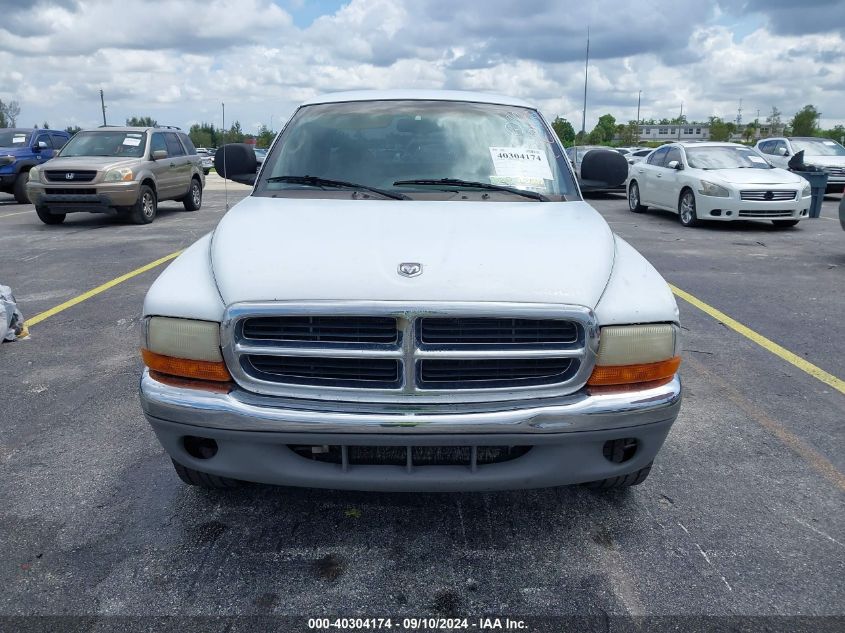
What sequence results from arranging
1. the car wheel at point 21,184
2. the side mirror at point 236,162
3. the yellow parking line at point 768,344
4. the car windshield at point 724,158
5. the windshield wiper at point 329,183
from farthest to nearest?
the car wheel at point 21,184, the car windshield at point 724,158, the yellow parking line at point 768,344, the side mirror at point 236,162, the windshield wiper at point 329,183

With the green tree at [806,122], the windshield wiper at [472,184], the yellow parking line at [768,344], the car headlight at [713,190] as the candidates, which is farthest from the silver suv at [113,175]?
the green tree at [806,122]

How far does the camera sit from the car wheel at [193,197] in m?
16.5

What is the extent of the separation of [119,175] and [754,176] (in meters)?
10.9

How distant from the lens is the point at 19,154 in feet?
58.5

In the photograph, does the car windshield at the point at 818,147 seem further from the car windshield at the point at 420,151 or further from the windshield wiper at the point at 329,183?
the windshield wiper at the point at 329,183

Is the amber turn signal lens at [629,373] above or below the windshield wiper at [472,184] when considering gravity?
below

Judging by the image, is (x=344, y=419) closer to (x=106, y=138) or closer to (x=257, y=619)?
(x=257, y=619)

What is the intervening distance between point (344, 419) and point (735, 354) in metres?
3.87

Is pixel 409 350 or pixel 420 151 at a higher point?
pixel 420 151

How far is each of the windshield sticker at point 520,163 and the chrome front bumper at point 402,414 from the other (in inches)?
62.9

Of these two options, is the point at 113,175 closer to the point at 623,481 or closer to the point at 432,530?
the point at 432,530

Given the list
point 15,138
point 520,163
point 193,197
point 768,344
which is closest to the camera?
point 520,163

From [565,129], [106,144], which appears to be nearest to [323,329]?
[106,144]

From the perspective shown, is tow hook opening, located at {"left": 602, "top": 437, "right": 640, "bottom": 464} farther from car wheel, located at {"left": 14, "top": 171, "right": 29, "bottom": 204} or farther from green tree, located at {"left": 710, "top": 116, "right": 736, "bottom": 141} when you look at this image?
green tree, located at {"left": 710, "top": 116, "right": 736, "bottom": 141}
